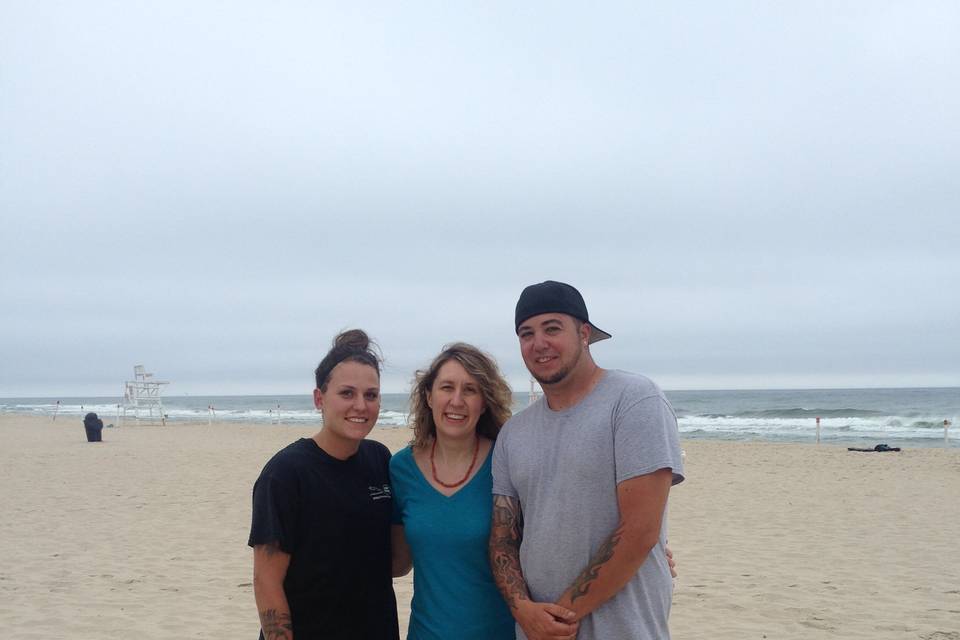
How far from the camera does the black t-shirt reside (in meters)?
2.38

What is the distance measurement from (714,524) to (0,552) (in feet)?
27.3

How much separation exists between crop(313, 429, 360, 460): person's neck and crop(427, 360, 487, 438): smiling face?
322 millimetres

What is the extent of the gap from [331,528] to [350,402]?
1.42 feet

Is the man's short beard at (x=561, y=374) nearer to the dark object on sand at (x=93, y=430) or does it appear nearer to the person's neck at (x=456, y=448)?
the person's neck at (x=456, y=448)

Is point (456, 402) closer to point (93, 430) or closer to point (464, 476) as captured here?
point (464, 476)

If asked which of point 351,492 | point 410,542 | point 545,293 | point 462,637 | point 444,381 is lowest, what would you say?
point 462,637

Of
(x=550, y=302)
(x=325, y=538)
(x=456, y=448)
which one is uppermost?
(x=550, y=302)

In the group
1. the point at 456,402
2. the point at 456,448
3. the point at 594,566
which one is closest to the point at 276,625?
the point at 456,448

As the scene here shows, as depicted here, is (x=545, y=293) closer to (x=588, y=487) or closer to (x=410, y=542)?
(x=588, y=487)

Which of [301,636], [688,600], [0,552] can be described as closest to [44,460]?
[0,552]

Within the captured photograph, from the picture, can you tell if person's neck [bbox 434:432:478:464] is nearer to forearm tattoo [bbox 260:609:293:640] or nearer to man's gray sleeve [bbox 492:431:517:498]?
man's gray sleeve [bbox 492:431:517:498]

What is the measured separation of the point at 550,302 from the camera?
2373 mm

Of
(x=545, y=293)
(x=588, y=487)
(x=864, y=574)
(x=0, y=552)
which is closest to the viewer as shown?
(x=588, y=487)

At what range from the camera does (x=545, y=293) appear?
2393mm
